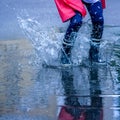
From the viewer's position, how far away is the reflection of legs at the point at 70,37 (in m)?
7.46

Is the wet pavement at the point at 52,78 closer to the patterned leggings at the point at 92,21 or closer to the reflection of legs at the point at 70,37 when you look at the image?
the reflection of legs at the point at 70,37

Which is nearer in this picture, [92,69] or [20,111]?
[20,111]

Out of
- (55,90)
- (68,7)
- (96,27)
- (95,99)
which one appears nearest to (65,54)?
(96,27)

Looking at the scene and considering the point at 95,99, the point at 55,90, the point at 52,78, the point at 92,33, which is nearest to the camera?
the point at 95,99

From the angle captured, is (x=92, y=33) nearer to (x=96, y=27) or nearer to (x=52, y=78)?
(x=96, y=27)

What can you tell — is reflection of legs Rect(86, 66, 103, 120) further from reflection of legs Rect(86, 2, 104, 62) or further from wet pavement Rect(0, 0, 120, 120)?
reflection of legs Rect(86, 2, 104, 62)

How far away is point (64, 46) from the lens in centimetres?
777

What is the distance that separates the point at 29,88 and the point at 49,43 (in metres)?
1.61

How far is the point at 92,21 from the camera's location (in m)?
7.68

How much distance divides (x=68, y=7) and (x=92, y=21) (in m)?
0.50

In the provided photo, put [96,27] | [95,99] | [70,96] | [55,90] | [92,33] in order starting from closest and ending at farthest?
[95,99], [70,96], [55,90], [96,27], [92,33]

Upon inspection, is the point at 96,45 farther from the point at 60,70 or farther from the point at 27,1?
the point at 27,1

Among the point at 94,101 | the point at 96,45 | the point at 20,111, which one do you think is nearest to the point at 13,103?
the point at 20,111

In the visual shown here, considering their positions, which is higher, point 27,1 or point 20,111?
point 20,111
